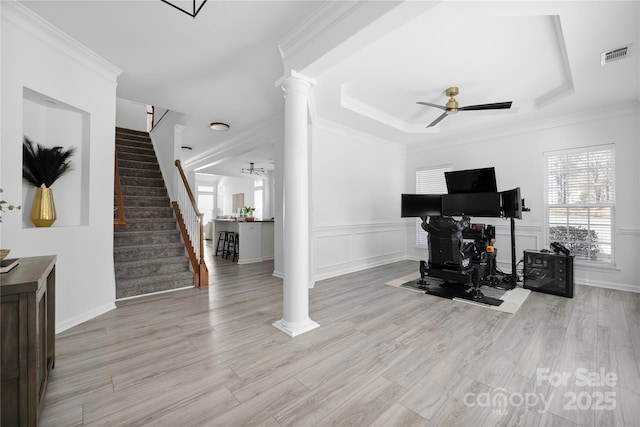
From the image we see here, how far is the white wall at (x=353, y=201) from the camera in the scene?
15.4ft

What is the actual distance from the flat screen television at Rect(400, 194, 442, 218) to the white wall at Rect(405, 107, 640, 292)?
1.04 metres

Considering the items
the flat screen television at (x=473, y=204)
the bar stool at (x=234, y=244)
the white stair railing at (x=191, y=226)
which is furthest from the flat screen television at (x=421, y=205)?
the bar stool at (x=234, y=244)

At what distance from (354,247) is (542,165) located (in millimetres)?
3699

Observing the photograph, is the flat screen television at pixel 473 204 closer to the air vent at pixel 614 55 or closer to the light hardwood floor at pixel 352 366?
the light hardwood floor at pixel 352 366

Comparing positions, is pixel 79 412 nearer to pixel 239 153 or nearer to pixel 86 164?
pixel 86 164

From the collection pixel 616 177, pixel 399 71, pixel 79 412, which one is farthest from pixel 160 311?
pixel 616 177

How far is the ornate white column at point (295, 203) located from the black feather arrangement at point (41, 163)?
2.42 m

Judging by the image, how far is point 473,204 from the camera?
4.78 metres

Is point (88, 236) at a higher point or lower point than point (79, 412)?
higher

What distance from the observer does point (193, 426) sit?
146cm

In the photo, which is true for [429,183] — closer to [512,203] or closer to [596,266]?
[512,203]

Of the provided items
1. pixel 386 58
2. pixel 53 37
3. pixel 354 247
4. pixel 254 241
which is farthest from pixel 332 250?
pixel 53 37

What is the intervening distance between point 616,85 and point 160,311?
6456mm

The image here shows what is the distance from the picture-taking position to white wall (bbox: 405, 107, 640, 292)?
3.94 metres
